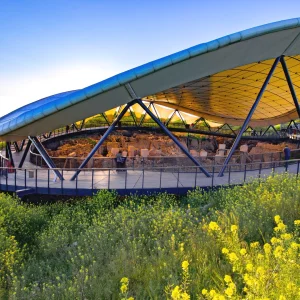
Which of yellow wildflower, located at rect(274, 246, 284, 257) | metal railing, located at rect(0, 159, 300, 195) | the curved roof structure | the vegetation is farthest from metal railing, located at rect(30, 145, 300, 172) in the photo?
yellow wildflower, located at rect(274, 246, 284, 257)

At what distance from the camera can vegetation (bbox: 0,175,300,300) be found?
3863mm

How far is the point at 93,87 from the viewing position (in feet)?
40.9

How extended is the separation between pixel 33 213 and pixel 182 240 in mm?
6319

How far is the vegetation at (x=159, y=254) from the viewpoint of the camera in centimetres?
386

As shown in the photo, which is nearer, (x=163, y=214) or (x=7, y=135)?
(x=163, y=214)

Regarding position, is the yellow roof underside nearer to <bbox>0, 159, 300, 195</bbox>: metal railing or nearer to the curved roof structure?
the curved roof structure

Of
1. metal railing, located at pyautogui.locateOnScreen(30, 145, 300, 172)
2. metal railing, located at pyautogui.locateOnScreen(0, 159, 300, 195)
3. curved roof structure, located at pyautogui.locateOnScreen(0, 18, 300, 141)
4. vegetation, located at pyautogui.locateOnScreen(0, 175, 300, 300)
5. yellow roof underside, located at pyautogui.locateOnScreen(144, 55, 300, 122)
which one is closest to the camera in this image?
vegetation, located at pyautogui.locateOnScreen(0, 175, 300, 300)

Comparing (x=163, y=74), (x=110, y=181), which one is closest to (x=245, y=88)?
(x=163, y=74)

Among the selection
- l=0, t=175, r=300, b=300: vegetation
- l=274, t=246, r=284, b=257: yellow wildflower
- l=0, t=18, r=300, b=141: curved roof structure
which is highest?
l=0, t=18, r=300, b=141: curved roof structure

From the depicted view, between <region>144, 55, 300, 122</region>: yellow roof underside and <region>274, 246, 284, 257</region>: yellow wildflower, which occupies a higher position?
<region>144, 55, 300, 122</region>: yellow roof underside

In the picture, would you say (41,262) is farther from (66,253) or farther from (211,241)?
(211,241)

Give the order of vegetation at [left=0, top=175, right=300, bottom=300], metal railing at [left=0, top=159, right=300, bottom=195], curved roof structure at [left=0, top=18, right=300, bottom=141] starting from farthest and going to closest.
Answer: curved roof structure at [left=0, top=18, right=300, bottom=141] → metal railing at [left=0, top=159, right=300, bottom=195] → vegetation at [left=0, top=175, right=300, bottom=300]

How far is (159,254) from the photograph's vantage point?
6.12 metres

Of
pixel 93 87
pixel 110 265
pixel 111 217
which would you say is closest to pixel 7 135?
pixel 93 87
